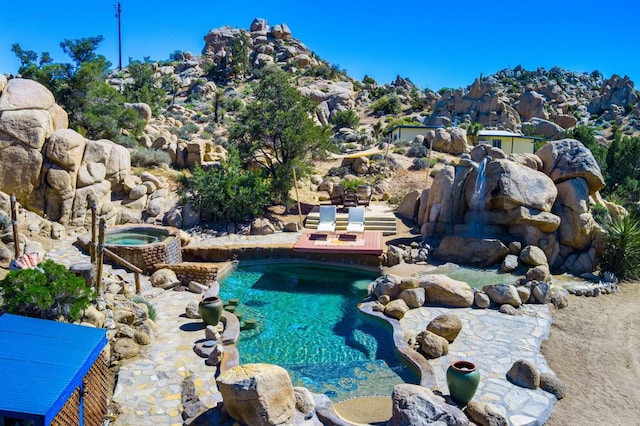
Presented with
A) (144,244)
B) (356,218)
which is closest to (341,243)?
(356,218)

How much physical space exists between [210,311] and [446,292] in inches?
249

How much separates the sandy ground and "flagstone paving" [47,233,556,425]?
13.3 inches

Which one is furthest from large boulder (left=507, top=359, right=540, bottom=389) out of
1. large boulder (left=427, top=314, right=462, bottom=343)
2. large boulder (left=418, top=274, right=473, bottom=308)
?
large boulder (left=418, top=274, right=473, bottom=308)

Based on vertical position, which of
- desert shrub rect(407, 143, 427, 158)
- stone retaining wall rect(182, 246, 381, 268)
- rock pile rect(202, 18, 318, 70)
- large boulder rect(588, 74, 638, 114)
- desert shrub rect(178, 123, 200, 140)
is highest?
rock pile rect(202, 18, 318, 70)

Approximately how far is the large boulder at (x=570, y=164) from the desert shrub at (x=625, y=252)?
238 centimetres

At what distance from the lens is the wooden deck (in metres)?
16.6

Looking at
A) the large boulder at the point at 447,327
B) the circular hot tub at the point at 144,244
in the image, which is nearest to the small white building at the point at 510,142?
the circular hot tub at the point at 144,244

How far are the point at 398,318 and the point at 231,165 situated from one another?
12.6 m

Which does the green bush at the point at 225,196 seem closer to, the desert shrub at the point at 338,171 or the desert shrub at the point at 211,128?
the desert shrub at the point at 338,171

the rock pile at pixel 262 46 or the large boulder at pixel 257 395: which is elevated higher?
the rock pile at pixel 262 46

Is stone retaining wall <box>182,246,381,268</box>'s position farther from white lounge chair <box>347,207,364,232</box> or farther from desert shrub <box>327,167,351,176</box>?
desert shrub <box>327,167,351,176</box>

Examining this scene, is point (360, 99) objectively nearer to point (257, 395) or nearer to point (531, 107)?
point (531, 107)

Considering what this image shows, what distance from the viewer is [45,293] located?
7.67m

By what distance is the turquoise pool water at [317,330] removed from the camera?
370 inches
